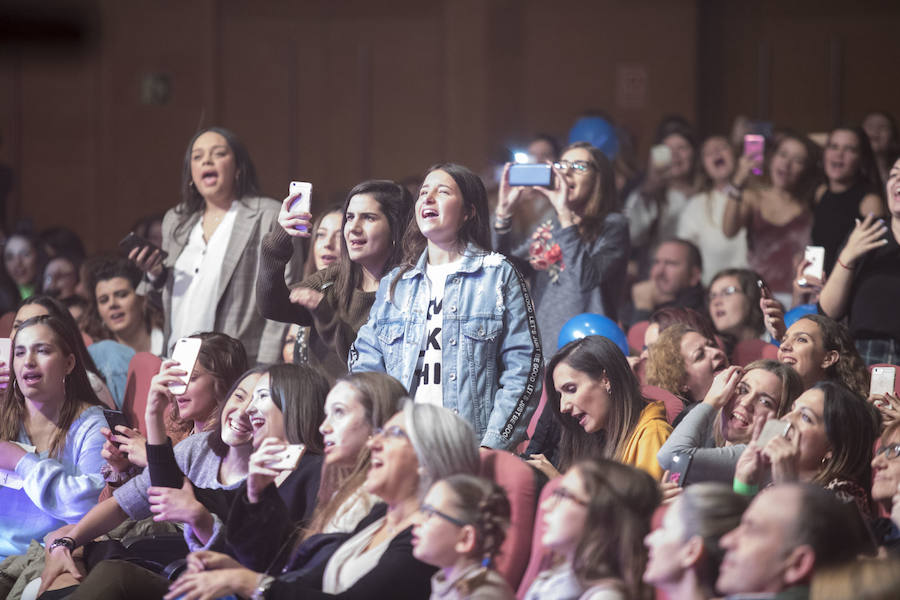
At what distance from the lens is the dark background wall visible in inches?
361

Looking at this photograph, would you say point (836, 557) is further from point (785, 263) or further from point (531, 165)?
point (785, 263)

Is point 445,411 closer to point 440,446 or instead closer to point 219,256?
point 440,446

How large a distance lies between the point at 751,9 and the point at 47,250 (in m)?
5.18

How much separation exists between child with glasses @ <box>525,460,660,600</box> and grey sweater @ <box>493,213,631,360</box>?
82.5 inches

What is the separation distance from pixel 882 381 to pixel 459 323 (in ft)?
4.10

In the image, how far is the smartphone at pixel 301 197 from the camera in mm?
4090

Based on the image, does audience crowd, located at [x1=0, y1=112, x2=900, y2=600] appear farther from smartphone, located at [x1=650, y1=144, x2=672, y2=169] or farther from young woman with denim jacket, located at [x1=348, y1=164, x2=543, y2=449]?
smartphone, located at [x1=650, y1=144, x2=672, y2=169]

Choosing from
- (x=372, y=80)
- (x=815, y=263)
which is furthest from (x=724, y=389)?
(x=372, y=80)

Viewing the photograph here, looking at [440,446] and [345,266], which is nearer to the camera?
[440,446]

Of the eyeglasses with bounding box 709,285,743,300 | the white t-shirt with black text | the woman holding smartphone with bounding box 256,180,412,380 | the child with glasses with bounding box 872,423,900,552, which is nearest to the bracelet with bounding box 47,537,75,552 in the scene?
the woman holding smartphone with bounding box 256,180,412,380

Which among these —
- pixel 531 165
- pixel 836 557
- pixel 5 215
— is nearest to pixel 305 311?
pixel 531 165

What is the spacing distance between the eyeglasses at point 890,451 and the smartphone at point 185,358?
186 centimetres

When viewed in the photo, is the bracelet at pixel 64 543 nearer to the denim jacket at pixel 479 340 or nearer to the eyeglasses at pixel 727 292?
the denim jacket at pixel 479 340

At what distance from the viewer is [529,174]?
4766 millimetres
